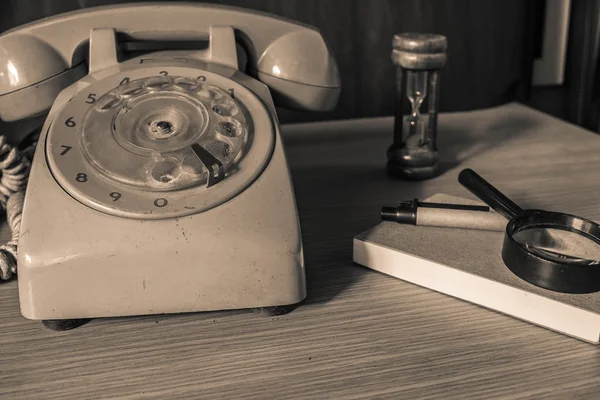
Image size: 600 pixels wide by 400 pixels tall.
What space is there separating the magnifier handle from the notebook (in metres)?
0.04

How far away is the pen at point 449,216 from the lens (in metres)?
0.77

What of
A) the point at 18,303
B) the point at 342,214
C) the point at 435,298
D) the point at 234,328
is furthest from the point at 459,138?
the point at 18,303

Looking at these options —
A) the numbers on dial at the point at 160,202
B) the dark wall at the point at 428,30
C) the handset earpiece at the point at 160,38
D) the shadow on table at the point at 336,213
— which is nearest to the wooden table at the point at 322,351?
the shadow on table at the point at 336,213

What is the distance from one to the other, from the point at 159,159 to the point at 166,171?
22mm

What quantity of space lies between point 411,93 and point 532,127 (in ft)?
1.20

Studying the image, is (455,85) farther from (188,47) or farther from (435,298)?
(435,298)

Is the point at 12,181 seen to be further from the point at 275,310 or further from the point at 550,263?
the point at 550,263

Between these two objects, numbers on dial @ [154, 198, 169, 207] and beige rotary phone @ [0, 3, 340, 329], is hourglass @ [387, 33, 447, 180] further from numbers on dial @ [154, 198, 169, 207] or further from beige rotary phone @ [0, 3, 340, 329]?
numbers on dial @ [154, 198, 169, 207]

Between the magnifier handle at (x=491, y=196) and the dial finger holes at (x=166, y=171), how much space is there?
375 mm

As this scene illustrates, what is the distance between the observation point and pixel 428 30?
1330 mm

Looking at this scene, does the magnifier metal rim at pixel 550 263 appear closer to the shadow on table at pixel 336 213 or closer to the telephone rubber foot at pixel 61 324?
the shadow on table at pixel 336 213

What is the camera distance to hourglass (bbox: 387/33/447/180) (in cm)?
97

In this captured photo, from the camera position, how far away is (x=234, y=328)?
2.17 feet

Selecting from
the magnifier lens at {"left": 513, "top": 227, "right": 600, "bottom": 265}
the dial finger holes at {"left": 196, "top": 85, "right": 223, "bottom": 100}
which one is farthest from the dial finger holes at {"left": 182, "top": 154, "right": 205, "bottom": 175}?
the magnifier lens at {"left": 513, "top": 227, "right": 600, "bottom": 265}
